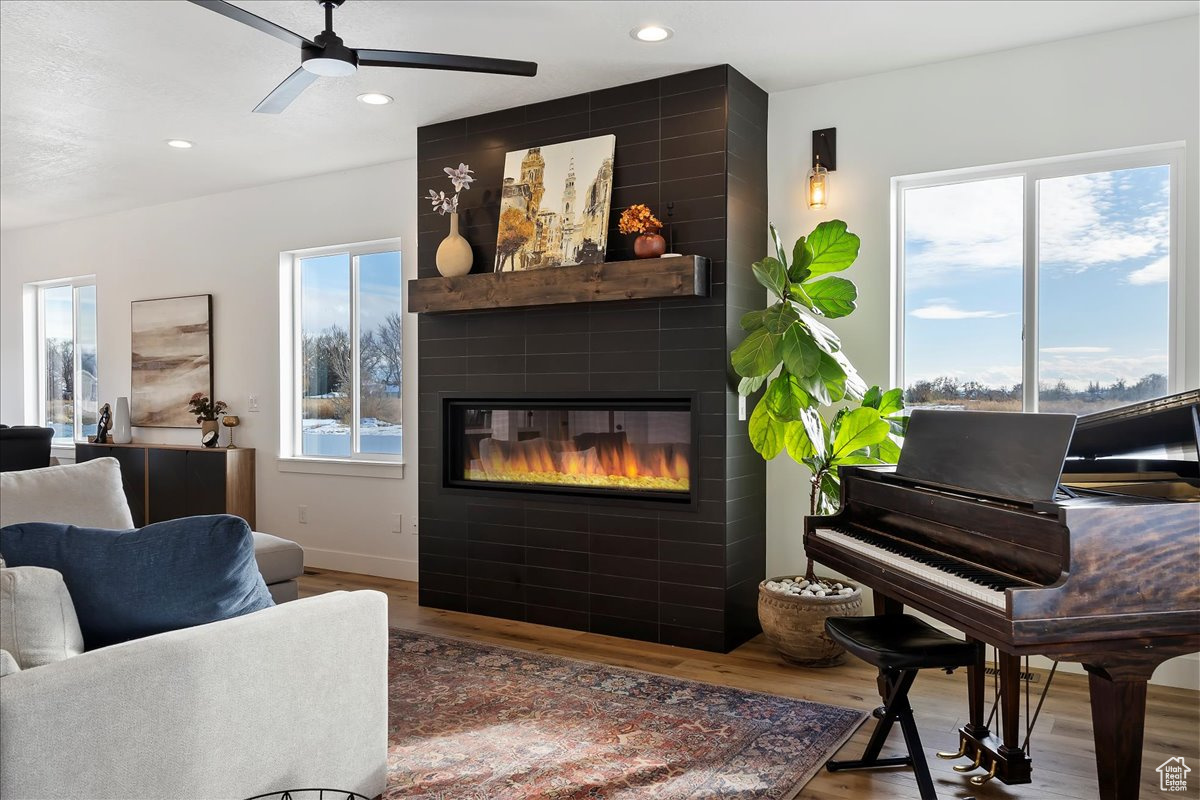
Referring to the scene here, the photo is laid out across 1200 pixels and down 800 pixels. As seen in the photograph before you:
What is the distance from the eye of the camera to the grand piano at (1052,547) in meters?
1.96

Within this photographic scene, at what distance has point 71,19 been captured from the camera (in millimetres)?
3336

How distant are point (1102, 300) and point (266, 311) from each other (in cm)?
507

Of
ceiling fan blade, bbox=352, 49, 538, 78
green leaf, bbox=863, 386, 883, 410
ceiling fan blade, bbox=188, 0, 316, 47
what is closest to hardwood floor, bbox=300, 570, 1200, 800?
green leaf, bbox=863, 386, 883, 410

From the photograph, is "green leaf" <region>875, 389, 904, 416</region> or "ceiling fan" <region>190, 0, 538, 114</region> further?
"green leaf" <region>875, 389, 904, 416</region>

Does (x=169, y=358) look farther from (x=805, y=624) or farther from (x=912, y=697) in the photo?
(x=912, y=697)

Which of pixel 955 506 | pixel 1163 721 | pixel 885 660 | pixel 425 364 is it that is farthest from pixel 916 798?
pixel 425 364

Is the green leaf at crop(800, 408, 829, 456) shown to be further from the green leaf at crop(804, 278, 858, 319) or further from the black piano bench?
the black piano bench

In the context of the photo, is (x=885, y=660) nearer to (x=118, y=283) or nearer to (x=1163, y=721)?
(x=1163, y=721)

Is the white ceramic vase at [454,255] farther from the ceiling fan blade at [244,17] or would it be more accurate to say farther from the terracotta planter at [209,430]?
the terracotta planter at [209,430]

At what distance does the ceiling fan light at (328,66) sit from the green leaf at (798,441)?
221 cm

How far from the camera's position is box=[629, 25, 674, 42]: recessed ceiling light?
11.3 ft

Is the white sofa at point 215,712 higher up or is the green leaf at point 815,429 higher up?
the green leaf at point 815,429

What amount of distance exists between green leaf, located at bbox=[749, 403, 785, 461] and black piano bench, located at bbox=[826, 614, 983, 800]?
3.66ft

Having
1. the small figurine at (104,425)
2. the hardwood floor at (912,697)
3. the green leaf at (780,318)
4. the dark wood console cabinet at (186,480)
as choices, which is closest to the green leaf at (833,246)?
Answer: the green leaf at (780,318)
